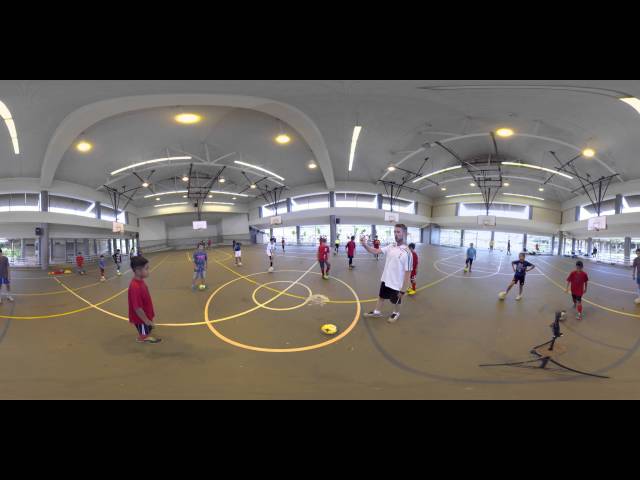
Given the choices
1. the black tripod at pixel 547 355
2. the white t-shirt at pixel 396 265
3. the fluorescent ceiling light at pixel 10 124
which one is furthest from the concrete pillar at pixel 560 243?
the fluorescent ceiling light at pixel 10 124

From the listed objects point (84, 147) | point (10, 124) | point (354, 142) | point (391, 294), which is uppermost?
point (354, 142)

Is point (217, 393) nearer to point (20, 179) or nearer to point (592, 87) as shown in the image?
point (592, 87)

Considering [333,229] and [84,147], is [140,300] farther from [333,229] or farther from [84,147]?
[333,229]

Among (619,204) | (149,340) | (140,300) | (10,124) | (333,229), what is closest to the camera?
(140,300)

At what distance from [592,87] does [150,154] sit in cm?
1064

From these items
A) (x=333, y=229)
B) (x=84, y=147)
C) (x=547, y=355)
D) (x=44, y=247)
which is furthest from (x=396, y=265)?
(x=44, y=247)

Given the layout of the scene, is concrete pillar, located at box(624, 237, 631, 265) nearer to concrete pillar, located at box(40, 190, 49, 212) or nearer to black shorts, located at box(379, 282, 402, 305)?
black shorts, located at box(379, 282, 402, 305)

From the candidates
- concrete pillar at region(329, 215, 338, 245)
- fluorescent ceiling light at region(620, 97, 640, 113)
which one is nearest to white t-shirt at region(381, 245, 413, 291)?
fluorescent ceiling light at region(620, 97, 640, 113)

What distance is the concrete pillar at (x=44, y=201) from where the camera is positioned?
9680 millimetres

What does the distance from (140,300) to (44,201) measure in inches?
527

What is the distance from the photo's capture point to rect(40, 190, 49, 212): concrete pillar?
968 cm

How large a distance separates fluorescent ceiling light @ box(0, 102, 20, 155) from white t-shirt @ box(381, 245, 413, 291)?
997 centimetres

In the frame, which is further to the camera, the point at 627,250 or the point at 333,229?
the point at 333,229

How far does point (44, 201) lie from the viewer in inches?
393
